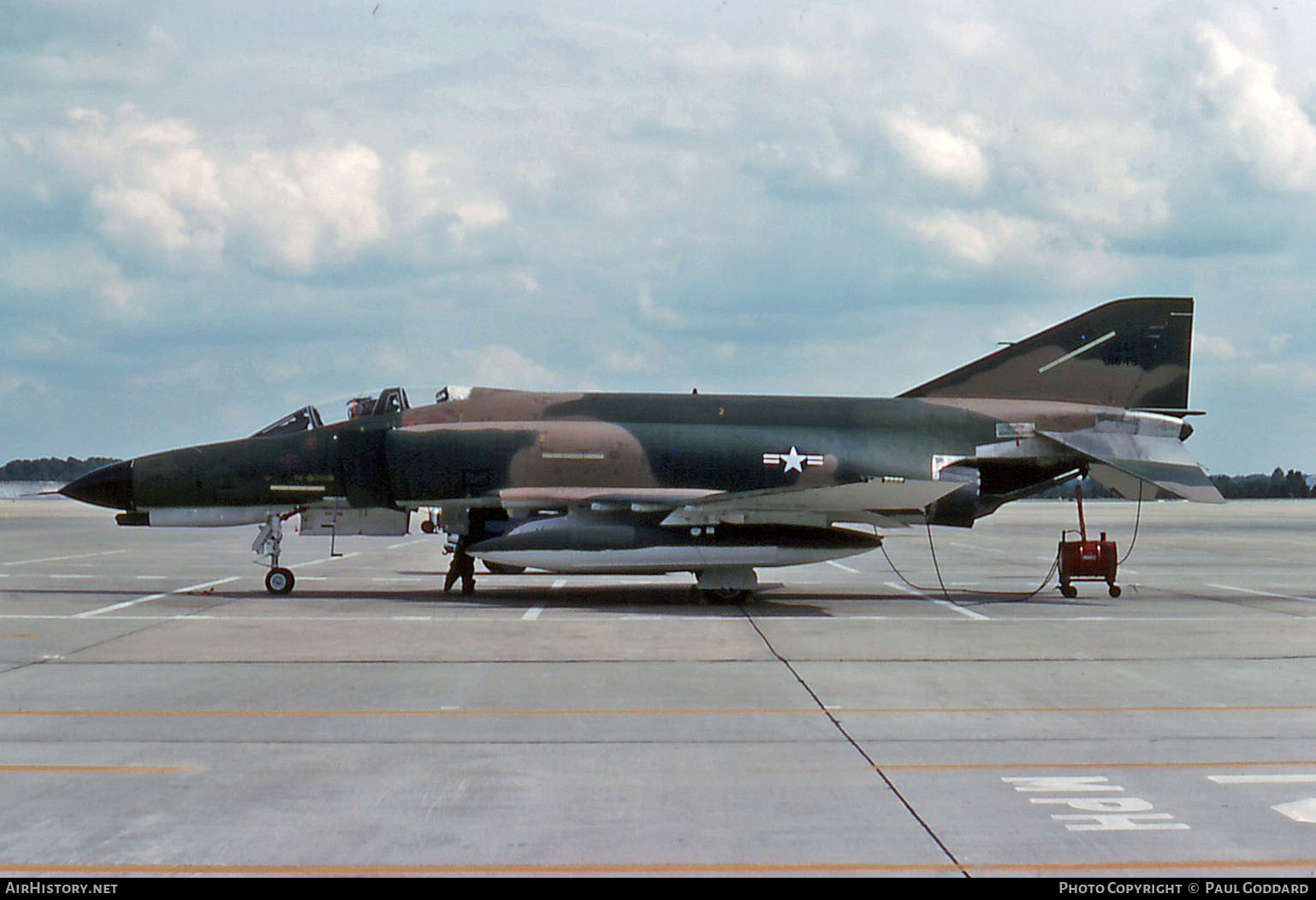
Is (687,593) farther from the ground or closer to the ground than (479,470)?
closer to the ground

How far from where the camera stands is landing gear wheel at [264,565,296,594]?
16656 millimetres

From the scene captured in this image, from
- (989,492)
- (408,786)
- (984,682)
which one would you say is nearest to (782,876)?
(408,786)

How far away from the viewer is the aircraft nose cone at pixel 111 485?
16.4 metres

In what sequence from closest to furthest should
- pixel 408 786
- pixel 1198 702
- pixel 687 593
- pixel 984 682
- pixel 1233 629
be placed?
pixel 408 786 < pixel 1198 702 < pixel 984 682 < pixel 1233 629 < pixel 687 593

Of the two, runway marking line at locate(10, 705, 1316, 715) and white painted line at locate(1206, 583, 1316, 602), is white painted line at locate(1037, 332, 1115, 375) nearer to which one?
white painted line at locate(1206, 583, 1316, 602)

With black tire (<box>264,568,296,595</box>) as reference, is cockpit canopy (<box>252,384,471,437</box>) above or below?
above

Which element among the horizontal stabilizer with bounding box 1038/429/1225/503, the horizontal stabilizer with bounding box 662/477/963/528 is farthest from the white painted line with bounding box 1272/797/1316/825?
the horizontal stabilizer with bounding box 1038/429/1225/503

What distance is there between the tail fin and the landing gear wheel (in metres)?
9.60

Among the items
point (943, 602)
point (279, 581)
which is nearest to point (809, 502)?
point (943, 602)

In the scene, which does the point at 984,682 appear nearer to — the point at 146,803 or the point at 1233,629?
the point at 1233,629

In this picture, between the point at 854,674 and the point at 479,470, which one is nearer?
the point at 854,674
